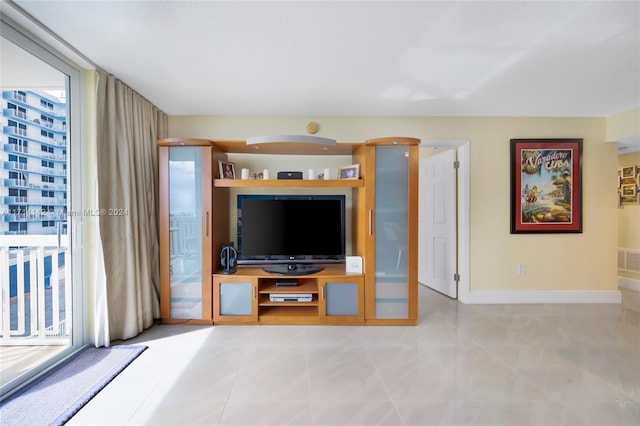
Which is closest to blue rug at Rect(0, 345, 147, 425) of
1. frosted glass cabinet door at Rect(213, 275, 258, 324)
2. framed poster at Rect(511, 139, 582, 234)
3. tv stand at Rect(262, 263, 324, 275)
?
frosted glass cabinet door at Rect(213, 275, 258, 324)

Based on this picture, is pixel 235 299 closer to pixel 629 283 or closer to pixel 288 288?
pixel 288 288

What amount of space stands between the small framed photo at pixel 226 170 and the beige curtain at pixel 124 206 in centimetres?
73

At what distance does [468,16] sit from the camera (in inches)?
68.4

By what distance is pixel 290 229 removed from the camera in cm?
321

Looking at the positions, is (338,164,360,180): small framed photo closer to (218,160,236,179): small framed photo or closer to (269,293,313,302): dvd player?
(218,160,236,179): small framed photo

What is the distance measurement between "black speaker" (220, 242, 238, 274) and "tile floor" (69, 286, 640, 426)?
613mm

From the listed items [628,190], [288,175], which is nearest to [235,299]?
[288,175]

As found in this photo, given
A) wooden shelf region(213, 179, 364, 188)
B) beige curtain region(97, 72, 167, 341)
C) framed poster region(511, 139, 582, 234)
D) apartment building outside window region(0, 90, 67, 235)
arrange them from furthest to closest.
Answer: framed poster region(511, 139, 582, 234)
wooden shelf region(213, 179, 364, 188)
beige curtain region(97, 72, 167, 341)
apartment building outside window region(0, 90, 67, 235)

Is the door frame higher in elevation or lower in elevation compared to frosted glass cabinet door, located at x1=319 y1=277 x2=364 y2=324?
higher

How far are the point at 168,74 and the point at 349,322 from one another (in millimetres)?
2845

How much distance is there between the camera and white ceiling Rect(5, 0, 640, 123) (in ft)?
5.58

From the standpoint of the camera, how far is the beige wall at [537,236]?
12.0 ft

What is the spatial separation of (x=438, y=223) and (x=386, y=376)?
8.32 ft

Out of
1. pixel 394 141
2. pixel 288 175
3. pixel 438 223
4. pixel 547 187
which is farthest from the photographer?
pixel 438 223
